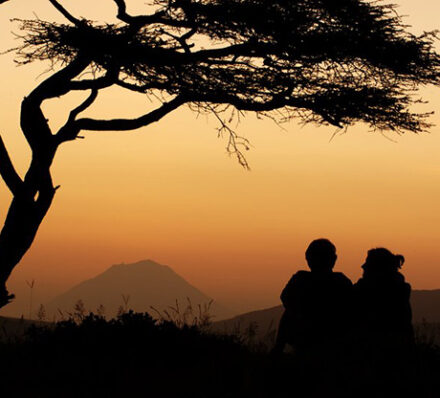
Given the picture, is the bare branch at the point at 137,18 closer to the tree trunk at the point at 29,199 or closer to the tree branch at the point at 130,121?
the tree branch at the point at 130,121

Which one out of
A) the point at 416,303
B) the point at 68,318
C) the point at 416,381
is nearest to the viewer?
the point at 416,381

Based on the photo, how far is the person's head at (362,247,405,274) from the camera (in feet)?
30.4

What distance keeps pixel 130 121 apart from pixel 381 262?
5.92m

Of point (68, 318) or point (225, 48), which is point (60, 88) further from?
point (68, 318)

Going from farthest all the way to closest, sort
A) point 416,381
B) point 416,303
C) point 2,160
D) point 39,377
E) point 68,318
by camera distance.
Answer: point 416,303 < point 2,160 < point 68,318 < point 39,377 < point 416,381

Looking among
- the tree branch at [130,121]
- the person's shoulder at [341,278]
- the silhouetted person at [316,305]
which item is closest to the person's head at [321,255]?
the silhouetted person at [316,305]

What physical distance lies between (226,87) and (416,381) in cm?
683

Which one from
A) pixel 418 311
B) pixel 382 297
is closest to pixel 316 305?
pixel 382 297

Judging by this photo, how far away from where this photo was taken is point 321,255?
8.65 metres

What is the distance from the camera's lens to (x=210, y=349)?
9.52 metres

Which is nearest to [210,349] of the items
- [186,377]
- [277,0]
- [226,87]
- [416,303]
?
[186,377]

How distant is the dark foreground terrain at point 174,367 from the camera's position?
7.74 m

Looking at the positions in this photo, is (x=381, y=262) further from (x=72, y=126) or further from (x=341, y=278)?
(x=72, y=126)

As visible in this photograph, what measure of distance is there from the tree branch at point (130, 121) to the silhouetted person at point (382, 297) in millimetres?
5533
